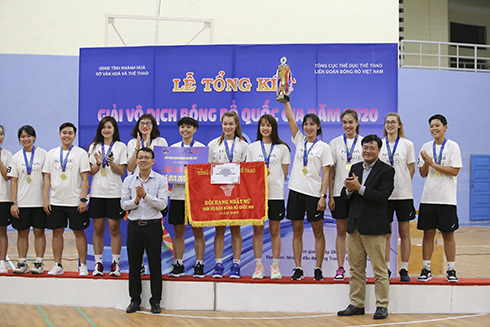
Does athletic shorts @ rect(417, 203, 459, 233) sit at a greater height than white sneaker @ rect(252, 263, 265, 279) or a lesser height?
greater

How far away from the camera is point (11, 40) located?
34.0ft

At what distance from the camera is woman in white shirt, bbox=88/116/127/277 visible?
4.62m

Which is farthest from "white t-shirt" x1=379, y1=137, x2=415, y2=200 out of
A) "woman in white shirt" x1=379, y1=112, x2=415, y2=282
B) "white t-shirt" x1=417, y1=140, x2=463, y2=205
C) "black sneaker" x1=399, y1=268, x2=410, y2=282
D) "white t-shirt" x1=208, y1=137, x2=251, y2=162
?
"white t-shirt" x1=208, y1=137, x2=251, y2=162

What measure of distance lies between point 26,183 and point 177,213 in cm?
170

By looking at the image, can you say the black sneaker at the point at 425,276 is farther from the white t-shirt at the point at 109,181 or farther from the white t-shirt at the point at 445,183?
the white t-shirt at the point at 109,181

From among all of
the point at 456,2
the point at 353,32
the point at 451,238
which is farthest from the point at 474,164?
the point at 451,238

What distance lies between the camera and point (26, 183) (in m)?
4.69

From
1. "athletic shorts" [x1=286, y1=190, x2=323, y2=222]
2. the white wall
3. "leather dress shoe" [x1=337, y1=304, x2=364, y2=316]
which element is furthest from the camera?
the white wall

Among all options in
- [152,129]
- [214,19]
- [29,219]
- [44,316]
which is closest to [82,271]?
[44,316]

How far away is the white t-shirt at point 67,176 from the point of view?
15.1 ft

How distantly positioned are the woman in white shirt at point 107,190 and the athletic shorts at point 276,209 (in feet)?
5.31

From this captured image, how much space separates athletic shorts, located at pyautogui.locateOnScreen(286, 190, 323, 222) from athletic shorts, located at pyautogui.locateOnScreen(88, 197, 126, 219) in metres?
1.85

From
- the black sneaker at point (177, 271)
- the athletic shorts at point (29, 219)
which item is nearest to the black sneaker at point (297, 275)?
the black sneaker at point (177, 271)

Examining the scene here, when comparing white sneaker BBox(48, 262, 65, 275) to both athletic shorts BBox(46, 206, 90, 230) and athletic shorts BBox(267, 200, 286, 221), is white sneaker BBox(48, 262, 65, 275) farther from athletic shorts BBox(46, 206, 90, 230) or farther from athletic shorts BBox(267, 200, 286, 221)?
athletic shorts BBox(267, 200, 286, 221)
